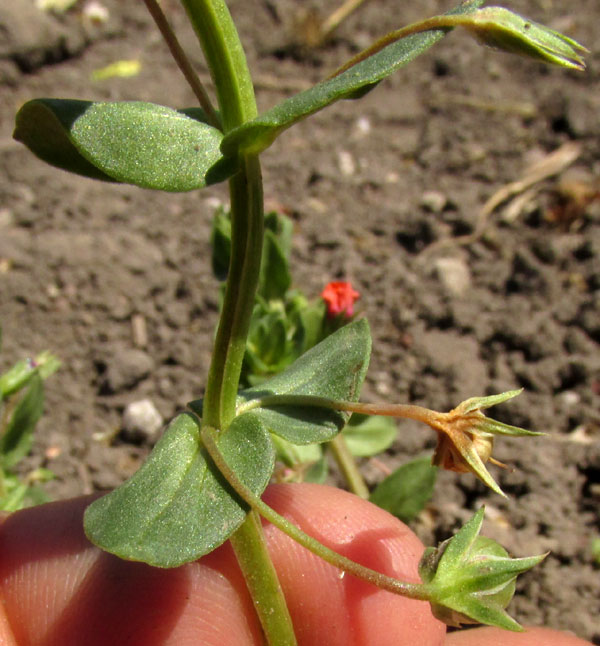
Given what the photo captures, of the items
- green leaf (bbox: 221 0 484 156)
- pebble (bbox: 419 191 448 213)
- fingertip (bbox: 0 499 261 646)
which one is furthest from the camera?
pebble (bbox: 419 191 448 213)

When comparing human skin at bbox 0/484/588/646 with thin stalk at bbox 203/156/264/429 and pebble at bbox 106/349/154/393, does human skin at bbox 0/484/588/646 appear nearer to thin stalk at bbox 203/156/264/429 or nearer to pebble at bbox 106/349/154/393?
thin stalk at bbox 203/156/264/429

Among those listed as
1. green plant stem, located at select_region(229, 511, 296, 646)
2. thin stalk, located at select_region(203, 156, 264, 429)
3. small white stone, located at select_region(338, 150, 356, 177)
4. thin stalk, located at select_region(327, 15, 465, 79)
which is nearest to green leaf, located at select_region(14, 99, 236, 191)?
thin stalk, located at select_region(203, 156, 264, 429)

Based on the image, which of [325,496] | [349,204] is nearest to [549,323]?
[349,204]

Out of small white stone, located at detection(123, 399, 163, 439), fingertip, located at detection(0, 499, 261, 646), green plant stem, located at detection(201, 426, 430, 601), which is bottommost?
small white stone, located at detection(123, 399, 163, 439)

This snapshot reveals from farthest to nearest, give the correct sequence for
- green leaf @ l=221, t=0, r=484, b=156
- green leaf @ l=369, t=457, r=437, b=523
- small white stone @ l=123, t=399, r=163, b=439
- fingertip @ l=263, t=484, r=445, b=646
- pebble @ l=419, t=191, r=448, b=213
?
pebble @ l=419, t=191, r=448, b=213 → small white stone @ l=123, t=399, r=163, b=439 → green leaf @ l=369, t=457, r=437, b=523 → fingertip @ l=263, t=484, r=445, b=646 → green leaf @ l=221, t=0, r=484, b=156

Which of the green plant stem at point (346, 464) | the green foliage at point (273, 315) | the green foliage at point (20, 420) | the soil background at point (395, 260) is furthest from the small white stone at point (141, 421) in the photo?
the green plant stem at point (346, 464)

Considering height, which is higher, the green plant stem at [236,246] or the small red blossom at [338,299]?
the green plant stem at [236,246]

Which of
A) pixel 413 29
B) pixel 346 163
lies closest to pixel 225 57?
pixel 413 29

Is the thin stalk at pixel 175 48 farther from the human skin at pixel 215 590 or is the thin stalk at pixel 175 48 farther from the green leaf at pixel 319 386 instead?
the human skin at pixel 215 590
